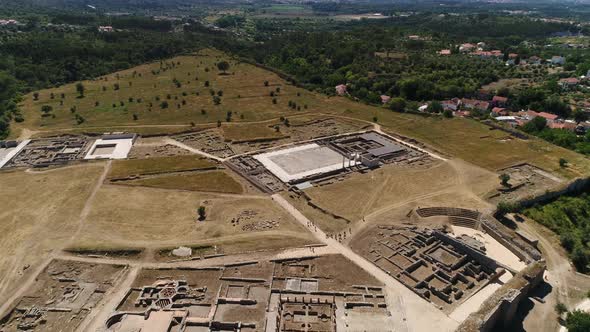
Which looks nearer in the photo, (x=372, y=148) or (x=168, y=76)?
(x=372, y=148)

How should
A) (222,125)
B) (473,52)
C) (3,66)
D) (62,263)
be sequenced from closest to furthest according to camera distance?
1. (62,263)
2. (222,125)
3. (3,66)
4. (473,52)

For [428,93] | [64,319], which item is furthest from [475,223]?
[428,93]

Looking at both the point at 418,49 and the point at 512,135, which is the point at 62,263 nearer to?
the point at 512,135

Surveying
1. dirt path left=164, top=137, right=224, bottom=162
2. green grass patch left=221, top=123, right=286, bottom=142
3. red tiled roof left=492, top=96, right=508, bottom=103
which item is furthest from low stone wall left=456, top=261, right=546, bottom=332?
red tiled roof left=492, top=96, right=508, bottom=103

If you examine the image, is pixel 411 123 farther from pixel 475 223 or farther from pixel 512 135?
pixel 475 223

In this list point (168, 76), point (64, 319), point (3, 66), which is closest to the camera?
point (64, 319)

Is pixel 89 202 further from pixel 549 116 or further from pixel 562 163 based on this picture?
pixel 549 116

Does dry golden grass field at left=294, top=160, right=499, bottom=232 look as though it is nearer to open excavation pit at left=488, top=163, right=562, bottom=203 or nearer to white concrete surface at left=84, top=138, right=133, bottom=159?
open excavation pit at left=488, top=163, right=562, bottom=203

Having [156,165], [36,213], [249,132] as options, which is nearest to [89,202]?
[36,213]
